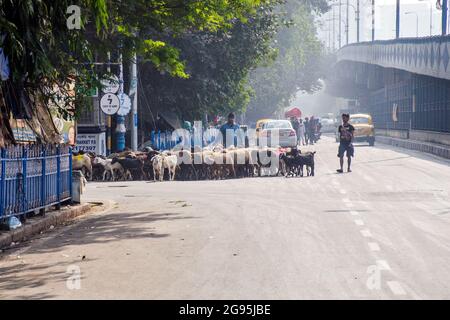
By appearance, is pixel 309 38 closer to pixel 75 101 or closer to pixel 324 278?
pixel 75 101

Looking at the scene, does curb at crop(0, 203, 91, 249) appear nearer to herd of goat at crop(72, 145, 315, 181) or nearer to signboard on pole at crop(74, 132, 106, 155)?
herd of goat at crop(72, 145, 315, 181)

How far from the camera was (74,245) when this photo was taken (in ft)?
46.8

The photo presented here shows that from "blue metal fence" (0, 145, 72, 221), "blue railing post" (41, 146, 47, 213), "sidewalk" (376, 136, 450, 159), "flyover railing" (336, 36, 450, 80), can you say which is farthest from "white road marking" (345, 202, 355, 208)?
"flyover railing" (336, 36, 450, 80)

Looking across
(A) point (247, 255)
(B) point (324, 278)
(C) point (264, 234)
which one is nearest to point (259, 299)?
(B) point (324, 278)

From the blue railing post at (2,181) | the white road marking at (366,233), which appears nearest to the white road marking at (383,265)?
the white road marking at (366,233)

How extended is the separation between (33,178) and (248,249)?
5.59 metres

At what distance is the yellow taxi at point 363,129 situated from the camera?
57062 millimetres

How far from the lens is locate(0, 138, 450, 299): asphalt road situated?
10000mm

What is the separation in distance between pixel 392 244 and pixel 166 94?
30.7m

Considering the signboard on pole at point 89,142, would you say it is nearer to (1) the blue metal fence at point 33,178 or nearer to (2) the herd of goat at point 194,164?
(2) the herd of goat at point 194,164

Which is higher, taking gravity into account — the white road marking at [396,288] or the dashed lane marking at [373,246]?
the white road marking at [396,288]

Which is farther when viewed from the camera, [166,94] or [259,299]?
[166,94]

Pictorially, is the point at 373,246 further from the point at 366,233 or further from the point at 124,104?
the point at 124,104

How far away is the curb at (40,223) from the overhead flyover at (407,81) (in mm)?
27008
